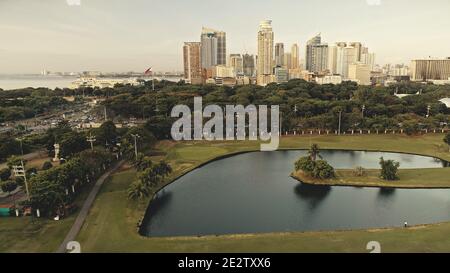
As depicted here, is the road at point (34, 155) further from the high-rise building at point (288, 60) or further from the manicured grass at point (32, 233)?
the high-rise building at point (288, 60)

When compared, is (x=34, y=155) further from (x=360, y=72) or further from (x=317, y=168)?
(x=360, y=72)

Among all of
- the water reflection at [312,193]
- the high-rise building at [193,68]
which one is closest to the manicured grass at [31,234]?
the water reflection at [312,193]

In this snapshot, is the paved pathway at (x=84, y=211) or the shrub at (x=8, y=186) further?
the shrub at (x=8, y=186)

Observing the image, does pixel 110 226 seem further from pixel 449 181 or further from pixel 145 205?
pixel 449 181

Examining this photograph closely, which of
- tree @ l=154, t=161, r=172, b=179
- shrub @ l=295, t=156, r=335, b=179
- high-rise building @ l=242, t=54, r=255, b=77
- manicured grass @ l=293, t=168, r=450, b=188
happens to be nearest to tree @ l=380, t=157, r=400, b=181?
manicured grass @ l=293, t=168, r=450, b=188

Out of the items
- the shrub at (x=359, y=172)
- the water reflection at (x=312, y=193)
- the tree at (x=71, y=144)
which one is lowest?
the water reflection at (x=312, y=193)
